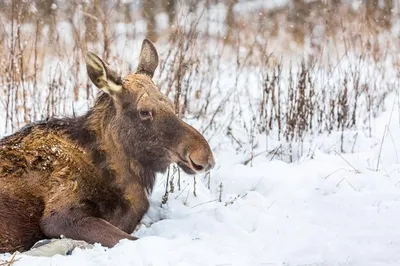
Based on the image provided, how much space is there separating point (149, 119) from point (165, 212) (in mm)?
1040

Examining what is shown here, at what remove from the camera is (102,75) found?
17.5 feet

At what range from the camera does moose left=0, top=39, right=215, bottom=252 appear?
5.08 meters

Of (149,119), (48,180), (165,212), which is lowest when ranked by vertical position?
(165,212)

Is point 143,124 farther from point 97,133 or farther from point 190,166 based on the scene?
point 190,166

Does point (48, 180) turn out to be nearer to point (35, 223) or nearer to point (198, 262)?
point (35, 223)

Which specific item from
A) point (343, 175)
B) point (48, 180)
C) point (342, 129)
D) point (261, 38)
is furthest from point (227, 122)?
point (261, 38)

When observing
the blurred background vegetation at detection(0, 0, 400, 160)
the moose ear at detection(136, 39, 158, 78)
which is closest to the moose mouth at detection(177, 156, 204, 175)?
the moose ear at detection(136, 39, 158, 78)

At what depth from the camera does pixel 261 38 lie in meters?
14.8

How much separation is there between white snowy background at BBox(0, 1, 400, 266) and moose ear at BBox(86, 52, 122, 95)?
1.21 metres

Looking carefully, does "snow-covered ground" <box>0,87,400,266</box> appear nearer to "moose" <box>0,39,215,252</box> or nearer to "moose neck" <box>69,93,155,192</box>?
"moose" <box>0,39,215,252</box>

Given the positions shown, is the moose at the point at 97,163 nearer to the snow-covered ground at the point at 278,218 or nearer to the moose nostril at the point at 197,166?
the moose nostril at the point at 197,166

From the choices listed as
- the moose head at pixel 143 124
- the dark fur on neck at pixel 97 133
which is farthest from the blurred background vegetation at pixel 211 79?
the moose head at pixel 143 124

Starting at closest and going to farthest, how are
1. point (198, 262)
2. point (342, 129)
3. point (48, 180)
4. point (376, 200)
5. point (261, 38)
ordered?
point (198, 262) → point (48, 180) → point (376, 200) → point (342, 129) → point (261, 38)

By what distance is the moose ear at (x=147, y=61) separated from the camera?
5984 millimetres
